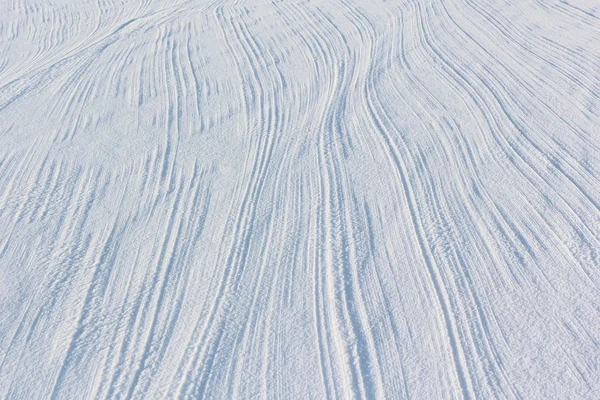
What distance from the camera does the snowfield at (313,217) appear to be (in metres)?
3.62

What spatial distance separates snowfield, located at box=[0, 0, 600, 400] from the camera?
3619mm

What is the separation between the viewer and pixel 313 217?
482 centimetres

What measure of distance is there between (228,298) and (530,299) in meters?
2.08

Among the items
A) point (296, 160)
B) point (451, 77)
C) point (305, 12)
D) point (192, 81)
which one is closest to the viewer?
point (296, 160)


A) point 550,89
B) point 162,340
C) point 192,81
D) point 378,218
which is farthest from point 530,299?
point 192,81

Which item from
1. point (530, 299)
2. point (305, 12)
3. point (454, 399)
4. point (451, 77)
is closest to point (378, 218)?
point (530, 299)

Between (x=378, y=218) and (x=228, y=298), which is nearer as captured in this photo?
(x=228, y=298)

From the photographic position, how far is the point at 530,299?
3.88m

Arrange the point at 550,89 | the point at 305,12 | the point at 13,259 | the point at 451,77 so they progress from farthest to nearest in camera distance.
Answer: the point at 305,12
the point at 451,77
the point at 550,89
the point at 13,259

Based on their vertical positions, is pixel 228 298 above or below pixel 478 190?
above

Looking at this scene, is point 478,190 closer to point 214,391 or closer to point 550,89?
point 550,89

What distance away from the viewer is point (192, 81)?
7.29 m

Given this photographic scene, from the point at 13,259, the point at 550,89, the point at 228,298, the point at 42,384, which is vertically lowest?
the point at 550,89

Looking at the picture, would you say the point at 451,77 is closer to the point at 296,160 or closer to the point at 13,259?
the point at 296,160
